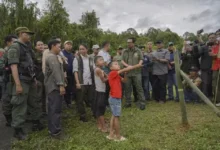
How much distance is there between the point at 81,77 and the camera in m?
6.57

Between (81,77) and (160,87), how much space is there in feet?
11.7

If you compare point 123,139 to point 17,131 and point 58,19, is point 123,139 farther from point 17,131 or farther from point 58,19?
point 58,19

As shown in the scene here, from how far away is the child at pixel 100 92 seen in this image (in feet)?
19.2

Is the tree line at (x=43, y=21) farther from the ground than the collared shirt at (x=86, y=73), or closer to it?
farther from the ground

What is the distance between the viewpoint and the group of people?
5367mm

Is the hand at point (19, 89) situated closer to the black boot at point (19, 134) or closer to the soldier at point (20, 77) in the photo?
the soldier at point (20, 77)

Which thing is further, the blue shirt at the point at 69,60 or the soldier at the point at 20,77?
the blue shirt at the point at 69,60

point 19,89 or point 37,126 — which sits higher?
point 19,89

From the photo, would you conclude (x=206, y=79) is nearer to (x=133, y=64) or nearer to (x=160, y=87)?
(x=160, y=87)

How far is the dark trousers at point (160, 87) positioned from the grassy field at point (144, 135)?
1.74m

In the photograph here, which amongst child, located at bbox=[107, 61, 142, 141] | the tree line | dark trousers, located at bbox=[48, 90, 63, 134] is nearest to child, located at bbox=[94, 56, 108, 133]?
child, located at bbox=[107, 61, 142, 141]

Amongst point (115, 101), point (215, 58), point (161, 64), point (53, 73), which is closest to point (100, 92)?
point (115, 101)

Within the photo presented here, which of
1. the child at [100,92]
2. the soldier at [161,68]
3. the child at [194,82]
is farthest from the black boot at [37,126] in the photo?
the child at [194,82]

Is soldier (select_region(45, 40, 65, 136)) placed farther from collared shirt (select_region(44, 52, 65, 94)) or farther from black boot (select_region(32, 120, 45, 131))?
black boot (select_region(32, 120, 45, 131))
